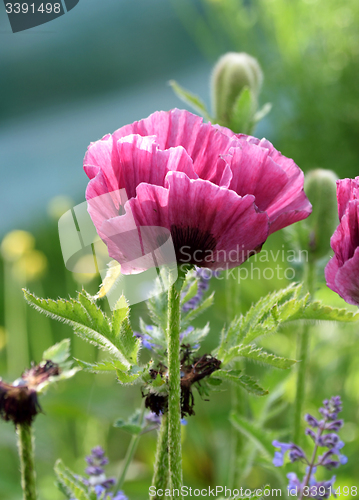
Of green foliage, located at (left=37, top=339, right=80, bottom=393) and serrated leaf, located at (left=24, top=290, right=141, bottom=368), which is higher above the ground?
serrated leaf, located at (left=24, top=290, right=141, bottom=368)

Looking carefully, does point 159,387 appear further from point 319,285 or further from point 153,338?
point 319,285

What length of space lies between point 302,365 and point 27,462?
11.1 inches

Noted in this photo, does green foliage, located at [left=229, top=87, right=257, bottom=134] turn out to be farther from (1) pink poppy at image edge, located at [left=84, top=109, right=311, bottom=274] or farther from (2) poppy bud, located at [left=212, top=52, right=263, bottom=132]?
(1) pink poppy at image edge, located at [left=84, top=109, right=311, bottom=274]

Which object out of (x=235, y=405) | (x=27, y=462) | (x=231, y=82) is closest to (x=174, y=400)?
(x=27, y=462)

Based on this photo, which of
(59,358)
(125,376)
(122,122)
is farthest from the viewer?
(122,122)

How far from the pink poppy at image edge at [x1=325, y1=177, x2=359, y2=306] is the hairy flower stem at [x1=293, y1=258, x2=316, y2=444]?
0.24 meters

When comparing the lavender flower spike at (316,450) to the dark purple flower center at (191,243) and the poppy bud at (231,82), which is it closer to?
the dark purple flower center at (191,243)

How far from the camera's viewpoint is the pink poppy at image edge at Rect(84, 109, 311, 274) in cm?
24

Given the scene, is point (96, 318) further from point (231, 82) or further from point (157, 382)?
point (231, 82)

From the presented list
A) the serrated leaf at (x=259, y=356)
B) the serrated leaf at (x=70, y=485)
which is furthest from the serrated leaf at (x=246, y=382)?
the serrated leaf at (x=70, y=485)

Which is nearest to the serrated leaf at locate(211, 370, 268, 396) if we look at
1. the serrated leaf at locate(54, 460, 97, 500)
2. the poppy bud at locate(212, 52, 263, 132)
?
the serrated leaf at locate(54, 460, 97, 500)

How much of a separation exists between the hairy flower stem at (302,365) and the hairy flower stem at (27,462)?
0.84 ft

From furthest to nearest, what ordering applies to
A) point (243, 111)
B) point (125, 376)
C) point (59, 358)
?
1. point (243, 111)
2. point (59, 358)
3. point (125, 376)

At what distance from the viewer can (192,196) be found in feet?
0.79
